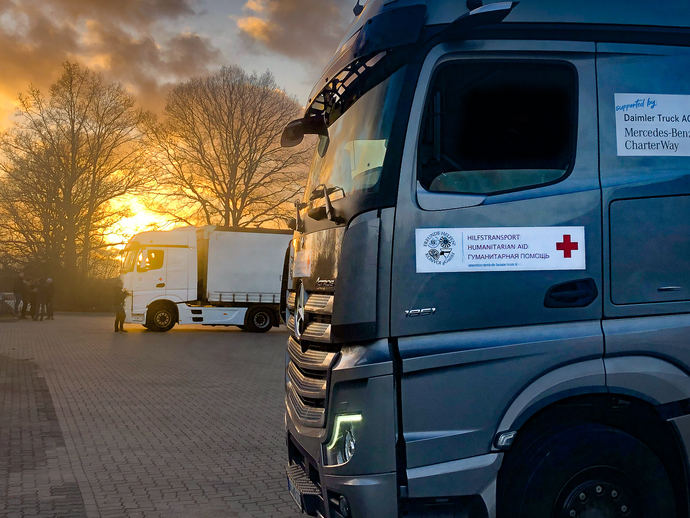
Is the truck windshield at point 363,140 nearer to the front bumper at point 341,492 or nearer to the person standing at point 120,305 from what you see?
the front bumper at point 341,492

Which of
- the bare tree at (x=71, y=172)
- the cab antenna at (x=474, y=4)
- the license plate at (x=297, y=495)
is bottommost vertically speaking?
the license plate at (x=297, y=495)

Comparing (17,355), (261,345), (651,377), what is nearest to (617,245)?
(651,377)

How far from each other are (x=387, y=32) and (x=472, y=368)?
1587 millimetres

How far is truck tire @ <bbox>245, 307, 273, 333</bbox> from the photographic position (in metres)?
27.5

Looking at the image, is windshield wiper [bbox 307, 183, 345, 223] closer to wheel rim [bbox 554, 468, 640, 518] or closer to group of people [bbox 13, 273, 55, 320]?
wheel rim [bbox 554, 468, 640, 518]

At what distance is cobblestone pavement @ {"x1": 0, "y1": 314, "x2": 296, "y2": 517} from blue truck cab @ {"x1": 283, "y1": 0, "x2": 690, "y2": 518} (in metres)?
2.21

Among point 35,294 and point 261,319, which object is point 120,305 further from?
point 35,294

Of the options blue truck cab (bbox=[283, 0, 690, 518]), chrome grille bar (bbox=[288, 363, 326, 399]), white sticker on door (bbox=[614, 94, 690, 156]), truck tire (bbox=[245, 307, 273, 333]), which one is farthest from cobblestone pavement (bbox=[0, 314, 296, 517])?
truck tire (bbox=[245, 307, 273, 333])

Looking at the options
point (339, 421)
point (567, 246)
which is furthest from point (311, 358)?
point (567, 246)

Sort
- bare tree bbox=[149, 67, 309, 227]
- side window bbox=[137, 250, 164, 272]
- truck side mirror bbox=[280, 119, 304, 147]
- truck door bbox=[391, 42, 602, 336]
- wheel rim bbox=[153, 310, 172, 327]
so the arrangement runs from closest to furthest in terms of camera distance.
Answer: truck door bbox=[391, 42, 602, 336]
truck side mirror bbox=[280, 119, 304, 147]
side window bbox=[137, 250, 164, 272]
wheel rim bbox=[153, 310, 172, 327]
bare tree bbox=[149, 67, 309, 227]

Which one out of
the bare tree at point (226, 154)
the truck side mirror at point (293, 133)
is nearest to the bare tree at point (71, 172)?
the bare tree at point (226, 154)

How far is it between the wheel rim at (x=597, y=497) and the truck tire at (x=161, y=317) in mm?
23926

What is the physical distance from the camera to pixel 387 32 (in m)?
3.91

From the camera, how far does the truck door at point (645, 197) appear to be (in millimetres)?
3836
